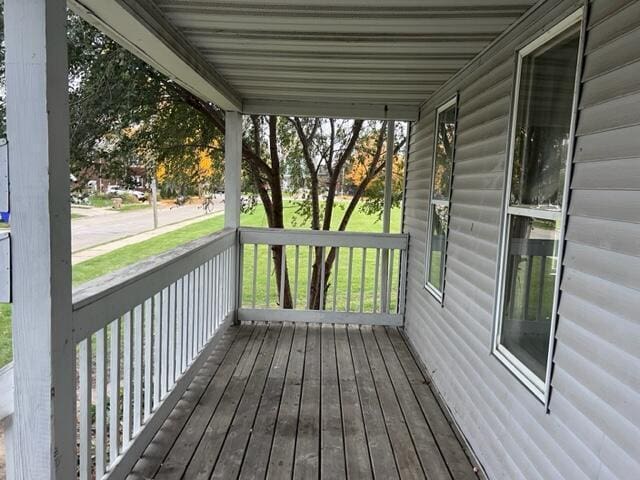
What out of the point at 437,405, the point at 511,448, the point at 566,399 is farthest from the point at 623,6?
the point at 437,405

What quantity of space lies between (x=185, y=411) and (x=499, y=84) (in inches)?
105

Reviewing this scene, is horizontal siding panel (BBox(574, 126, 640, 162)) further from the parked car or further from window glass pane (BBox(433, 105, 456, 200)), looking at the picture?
the parked car

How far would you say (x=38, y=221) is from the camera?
1.43 metres

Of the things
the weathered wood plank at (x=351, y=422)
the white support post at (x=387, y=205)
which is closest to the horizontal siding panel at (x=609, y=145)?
the weathered wood plank at (x=351, y=422)

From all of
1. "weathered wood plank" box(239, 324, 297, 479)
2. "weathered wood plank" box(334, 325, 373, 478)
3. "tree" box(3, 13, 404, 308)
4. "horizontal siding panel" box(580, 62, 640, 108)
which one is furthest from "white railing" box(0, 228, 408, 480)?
"horizontal siding panel" box(580, 62, 640, 108)

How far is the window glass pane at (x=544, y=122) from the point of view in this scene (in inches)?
72.4

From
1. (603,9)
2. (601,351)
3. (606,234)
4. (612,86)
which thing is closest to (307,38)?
(603,9)

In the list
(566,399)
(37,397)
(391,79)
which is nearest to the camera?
(37,397)

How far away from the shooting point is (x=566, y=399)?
1640 millimetres

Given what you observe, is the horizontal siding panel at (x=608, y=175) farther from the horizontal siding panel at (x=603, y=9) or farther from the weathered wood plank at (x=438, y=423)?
the weathered wood plank at (x=438, y=423)

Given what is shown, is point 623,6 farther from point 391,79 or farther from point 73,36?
point 73,36

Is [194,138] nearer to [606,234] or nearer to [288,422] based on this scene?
[288,422]

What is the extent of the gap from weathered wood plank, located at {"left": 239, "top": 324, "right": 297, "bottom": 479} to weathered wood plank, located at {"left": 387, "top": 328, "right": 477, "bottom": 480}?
3.04ft

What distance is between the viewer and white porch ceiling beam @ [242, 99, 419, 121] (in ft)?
14.8
